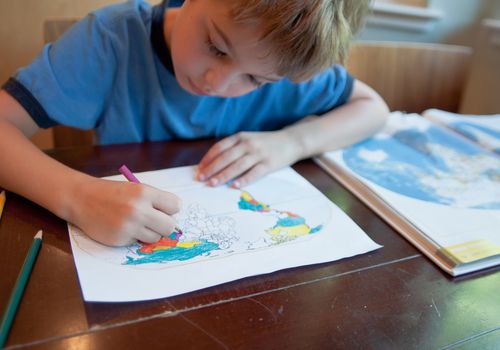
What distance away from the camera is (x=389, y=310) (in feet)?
1.31

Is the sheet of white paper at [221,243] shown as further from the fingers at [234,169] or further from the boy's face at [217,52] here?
the boy's face at [217,52]

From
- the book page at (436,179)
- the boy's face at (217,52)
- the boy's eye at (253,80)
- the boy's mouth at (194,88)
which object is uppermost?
the boy's face at (217,52)

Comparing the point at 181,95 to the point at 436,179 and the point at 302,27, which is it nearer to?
the point at 302,27

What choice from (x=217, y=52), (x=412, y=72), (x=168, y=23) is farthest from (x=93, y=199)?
(x=412, y=72)

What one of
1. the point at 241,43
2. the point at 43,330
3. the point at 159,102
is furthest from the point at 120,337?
the point at 159,102

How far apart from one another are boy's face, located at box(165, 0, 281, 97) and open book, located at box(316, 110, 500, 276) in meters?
0.20

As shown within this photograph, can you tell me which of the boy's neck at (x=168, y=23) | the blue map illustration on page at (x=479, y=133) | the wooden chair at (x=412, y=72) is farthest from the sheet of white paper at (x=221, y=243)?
the wooden chair at (x=412, y=72)

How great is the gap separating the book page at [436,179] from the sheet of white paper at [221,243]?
97 mm

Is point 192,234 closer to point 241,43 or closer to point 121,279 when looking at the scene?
point 121,279

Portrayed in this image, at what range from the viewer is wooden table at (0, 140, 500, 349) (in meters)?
0.34

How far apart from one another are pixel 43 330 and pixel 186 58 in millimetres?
397

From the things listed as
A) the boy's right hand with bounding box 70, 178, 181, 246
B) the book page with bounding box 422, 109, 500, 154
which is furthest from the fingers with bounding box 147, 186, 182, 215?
the book page with bounding box 422, 109, 500, 154

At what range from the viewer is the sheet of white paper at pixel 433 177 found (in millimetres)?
543

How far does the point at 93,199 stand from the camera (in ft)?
1.47
